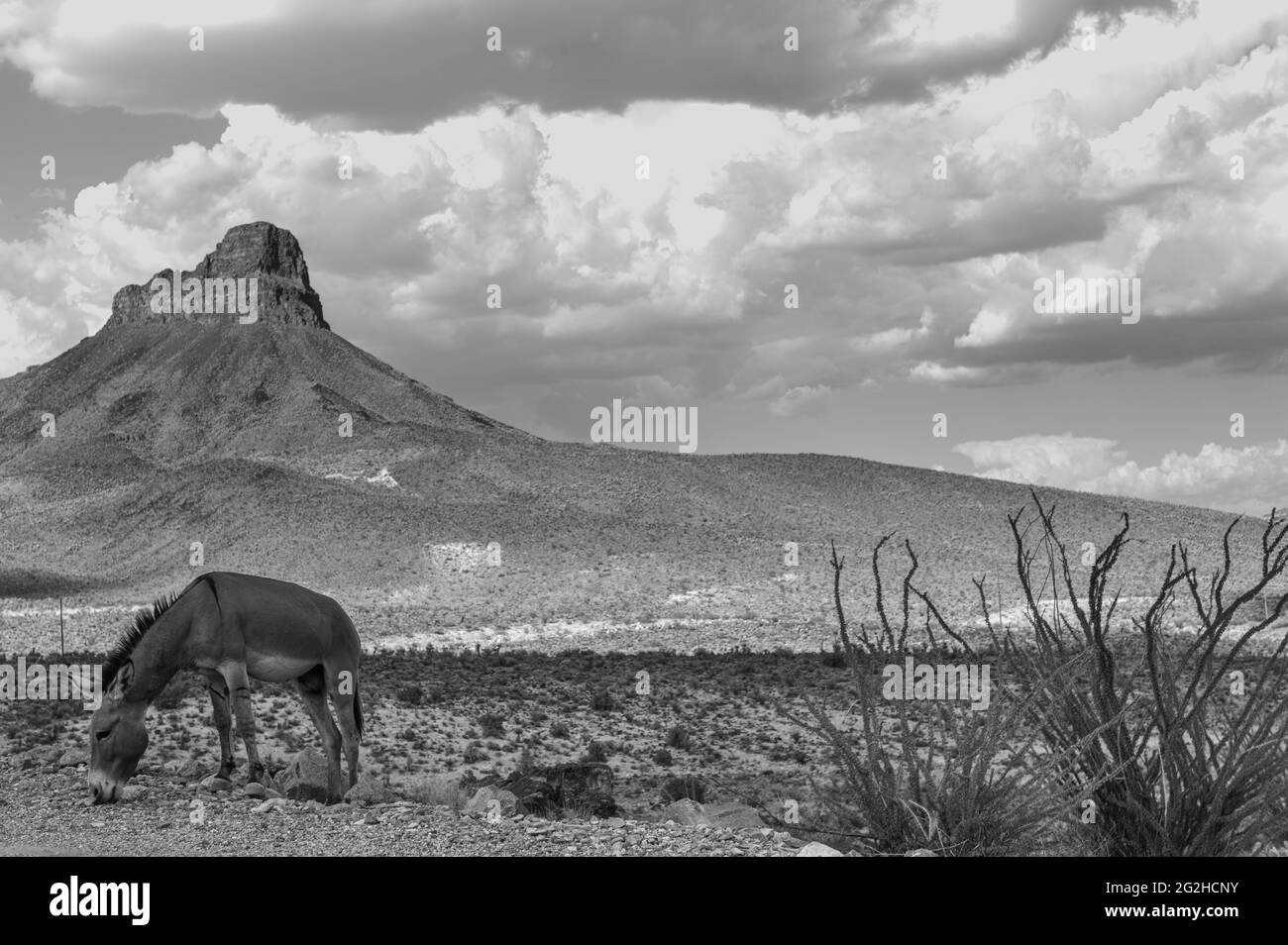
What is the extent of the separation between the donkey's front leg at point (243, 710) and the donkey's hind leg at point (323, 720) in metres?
0.75

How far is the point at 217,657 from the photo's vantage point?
32.4ft

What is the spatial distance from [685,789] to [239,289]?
371 feet

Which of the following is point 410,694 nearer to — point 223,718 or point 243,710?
point 223,718

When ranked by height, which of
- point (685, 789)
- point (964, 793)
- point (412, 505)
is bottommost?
Answer: point (685, 789)

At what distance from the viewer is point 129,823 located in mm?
8883

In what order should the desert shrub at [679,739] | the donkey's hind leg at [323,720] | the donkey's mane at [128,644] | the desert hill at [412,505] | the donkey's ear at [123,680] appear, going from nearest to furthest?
the donkey's ear at [123,680] → the donkey's mane at [128,644] → the donkey's hind leg at [323,720] → the desert shrub at [679,739] → the desert hill at [412,505]

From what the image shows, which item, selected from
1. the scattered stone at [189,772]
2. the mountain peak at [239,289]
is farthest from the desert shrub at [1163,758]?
the mountain peak at [239,289]

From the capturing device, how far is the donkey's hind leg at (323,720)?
10625mm

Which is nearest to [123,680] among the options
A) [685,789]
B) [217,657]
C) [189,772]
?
[217,657]

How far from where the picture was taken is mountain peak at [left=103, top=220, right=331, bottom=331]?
389 ft

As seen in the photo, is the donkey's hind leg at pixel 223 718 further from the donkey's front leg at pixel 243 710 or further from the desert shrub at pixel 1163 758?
the desert shrub at pixel 1163 758

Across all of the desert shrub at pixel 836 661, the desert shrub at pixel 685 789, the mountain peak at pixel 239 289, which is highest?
the mountain peak at pixel 239 289
